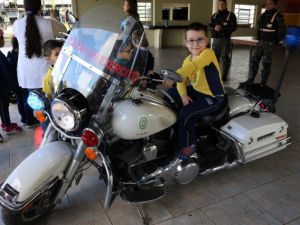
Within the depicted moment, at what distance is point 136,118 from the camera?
5.60ft

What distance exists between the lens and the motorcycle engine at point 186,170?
→ 6.68 ft

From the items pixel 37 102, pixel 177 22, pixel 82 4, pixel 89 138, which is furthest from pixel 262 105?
pixel 177 22

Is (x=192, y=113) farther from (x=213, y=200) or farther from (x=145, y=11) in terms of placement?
(x=145, y=11)

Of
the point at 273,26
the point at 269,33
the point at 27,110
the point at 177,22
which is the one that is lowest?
the point at 27,110

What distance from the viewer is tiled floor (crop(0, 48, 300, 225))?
201cm

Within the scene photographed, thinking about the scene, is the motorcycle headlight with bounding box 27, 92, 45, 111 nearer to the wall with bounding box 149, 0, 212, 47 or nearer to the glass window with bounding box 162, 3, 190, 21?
the wall with bounding box 149, 0, 212, 47

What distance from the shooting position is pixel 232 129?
2326 millimetres

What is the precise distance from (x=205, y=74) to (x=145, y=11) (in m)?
11.2

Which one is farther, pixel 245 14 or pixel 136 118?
pixel 245 14

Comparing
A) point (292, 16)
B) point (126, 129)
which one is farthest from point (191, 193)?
point (292, 16)

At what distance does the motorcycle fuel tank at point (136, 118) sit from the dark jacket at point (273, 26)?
4054 mm

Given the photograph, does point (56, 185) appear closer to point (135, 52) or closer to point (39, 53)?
point (135, 52)

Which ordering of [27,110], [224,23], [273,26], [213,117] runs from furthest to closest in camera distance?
[224,23]
[273,26]
[27,110]
[213,117]

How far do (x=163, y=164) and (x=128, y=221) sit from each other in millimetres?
480
